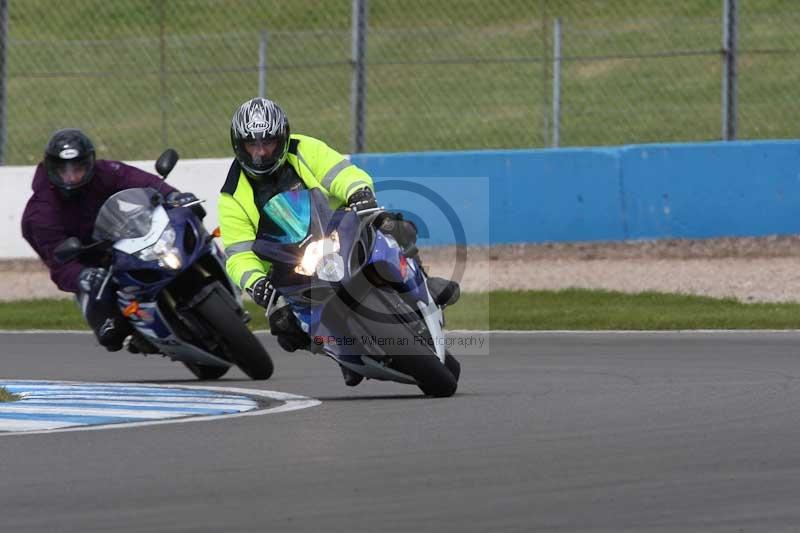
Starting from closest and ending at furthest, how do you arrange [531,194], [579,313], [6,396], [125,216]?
1. [6,396]
2. [125,216]
3. [579,313]
4. [531,194]

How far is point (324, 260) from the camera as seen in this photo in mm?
9586

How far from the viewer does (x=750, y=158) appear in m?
17.8

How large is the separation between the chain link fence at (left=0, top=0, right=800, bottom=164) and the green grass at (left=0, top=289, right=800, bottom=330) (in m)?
4.70

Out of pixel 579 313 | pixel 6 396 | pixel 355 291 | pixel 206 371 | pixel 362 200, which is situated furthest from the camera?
pixel 579 313

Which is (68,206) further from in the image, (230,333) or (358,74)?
(358,74)

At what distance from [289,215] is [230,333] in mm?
1607

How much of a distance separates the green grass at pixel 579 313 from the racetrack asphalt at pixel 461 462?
12.2 feet

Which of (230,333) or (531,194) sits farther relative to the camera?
(531,194)

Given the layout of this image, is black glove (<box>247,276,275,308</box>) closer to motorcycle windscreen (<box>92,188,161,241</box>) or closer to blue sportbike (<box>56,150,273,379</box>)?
blue sportbike (<box>56,150,273,379</box>)

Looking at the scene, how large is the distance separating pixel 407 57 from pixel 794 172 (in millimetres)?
13547

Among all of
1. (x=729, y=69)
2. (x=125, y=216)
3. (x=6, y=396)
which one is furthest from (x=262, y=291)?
(x=729, y=69)

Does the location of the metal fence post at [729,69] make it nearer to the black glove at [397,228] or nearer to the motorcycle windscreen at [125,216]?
the motorcycle windscreen at [125,216]

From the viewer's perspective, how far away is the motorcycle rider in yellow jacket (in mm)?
9969

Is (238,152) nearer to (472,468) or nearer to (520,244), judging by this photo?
(472,468)
